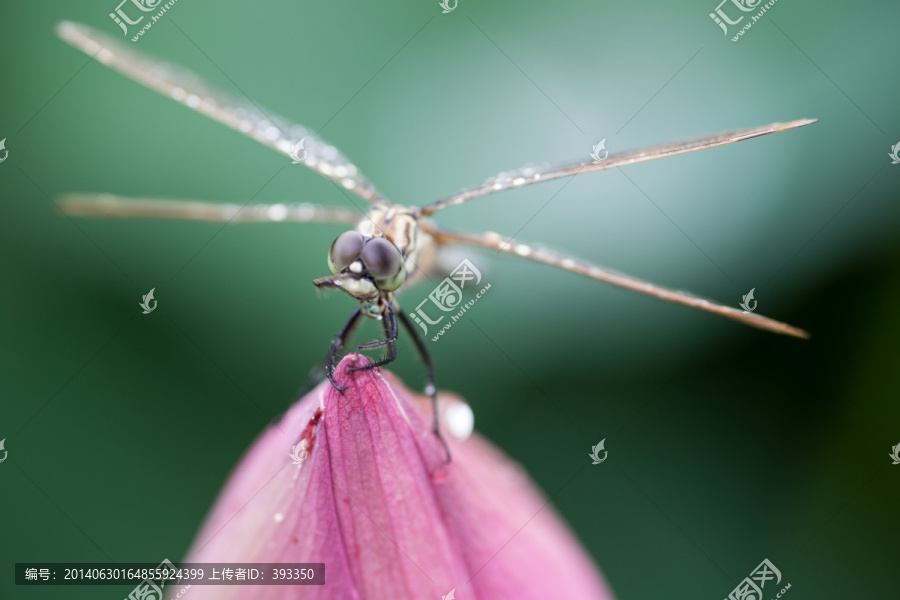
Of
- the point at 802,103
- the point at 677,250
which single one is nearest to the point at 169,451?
the point at 677,250

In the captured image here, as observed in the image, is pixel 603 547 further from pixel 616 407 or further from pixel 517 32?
pixel 517 32

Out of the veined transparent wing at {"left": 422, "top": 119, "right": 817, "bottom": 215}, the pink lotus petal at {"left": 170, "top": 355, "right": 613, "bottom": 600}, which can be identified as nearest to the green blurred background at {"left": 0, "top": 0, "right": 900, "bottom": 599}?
the veined transparent wing at {"left": 422, "top": 119, "right": 817, "bottom": 215}

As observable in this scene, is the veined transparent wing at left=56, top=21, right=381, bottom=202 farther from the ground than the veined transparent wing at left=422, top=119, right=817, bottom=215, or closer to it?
farther from the ground

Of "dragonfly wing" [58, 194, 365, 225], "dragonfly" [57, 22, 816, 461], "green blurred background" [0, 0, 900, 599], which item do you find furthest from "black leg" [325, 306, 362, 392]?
"green blurred background" [0, 0, 900, 599]

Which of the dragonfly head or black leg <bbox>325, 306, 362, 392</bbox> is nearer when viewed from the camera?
black leg <bbox>325, 306, 362, 392</bbox>

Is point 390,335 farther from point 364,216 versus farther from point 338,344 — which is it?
point 364,216

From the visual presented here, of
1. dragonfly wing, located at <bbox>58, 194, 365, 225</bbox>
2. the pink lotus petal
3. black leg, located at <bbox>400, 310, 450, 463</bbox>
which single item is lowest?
the pink lotus petal

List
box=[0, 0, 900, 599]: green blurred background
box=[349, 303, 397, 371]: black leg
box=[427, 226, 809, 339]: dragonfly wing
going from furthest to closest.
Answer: box=[0, 0, 900, 599]: green blurred background → box=[349, 303, 397, 371]: black leg → box=[427, 226, 809, 339]: dragonfly wing

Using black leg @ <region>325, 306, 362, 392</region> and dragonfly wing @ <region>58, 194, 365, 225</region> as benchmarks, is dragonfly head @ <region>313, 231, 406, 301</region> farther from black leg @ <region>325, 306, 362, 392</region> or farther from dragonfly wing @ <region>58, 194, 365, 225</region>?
dragonfly wing @ <region>58, 194, 365, 225</region>

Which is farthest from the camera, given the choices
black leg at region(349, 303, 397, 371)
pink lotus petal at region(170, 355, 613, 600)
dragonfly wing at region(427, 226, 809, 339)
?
black leg at region(349, 303, 397, 371)
